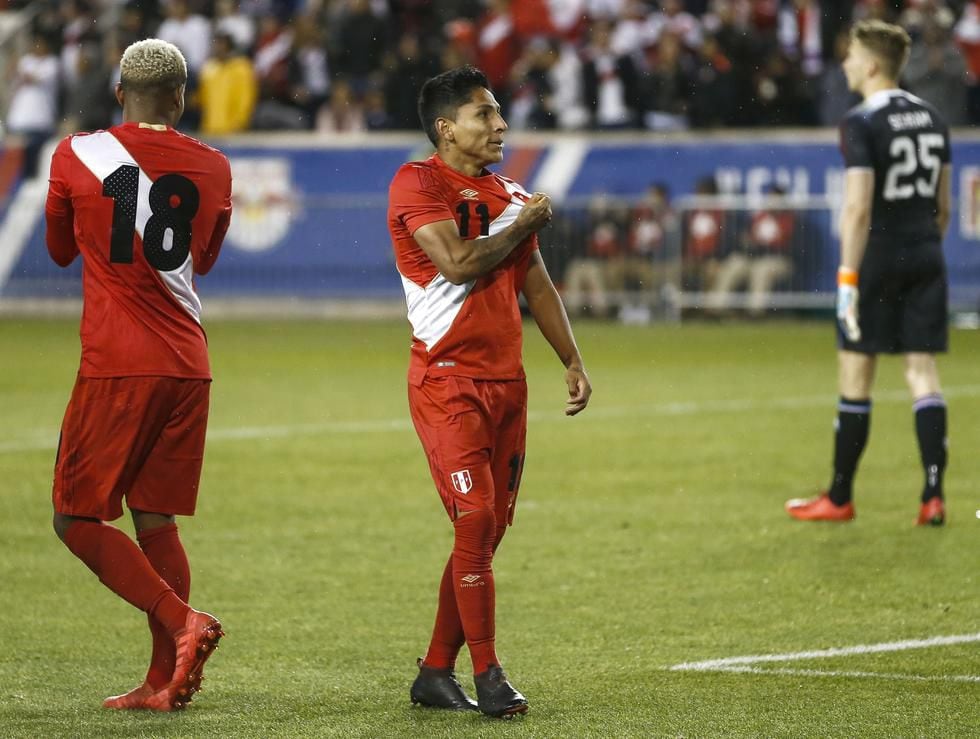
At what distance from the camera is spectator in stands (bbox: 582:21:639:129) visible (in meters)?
23.9

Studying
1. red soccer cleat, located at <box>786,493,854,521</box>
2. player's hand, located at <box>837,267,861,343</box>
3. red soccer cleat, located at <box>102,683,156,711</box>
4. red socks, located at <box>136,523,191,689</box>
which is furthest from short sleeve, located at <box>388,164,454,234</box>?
red soccer cleat, located at <box>786,493,854,521</box>

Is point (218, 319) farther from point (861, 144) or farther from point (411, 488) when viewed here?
point (861, 144)

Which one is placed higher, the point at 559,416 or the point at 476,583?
the point at 476,583

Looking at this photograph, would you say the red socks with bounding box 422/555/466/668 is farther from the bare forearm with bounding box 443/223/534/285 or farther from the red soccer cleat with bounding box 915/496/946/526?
the red soccer cleat with bounding box 915/496/946/526

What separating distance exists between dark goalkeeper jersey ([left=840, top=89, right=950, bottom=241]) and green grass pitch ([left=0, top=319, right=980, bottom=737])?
1480mm

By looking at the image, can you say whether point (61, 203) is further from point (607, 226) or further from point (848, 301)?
point (607, 226)

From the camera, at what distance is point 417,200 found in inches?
230

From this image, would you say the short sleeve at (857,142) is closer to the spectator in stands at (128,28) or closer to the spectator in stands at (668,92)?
the spectator in stands at (668,92)

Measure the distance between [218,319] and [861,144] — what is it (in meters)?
15.7

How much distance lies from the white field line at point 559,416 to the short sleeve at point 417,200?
672cm

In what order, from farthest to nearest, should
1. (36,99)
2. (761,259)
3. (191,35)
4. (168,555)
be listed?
(36,99)
(191,35)
(761,259)
(168,555)

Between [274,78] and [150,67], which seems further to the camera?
[274,78]

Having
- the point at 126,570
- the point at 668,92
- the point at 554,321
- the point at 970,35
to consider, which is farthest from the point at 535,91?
the point at 126,570

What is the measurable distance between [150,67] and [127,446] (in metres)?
1.15
